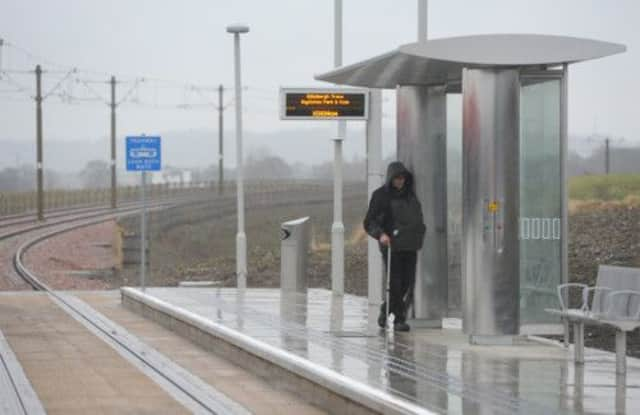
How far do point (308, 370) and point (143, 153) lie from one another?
15.2 metres

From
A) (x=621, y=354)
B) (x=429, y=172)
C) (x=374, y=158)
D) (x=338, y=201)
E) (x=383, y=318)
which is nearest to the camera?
(x=621, y=354)

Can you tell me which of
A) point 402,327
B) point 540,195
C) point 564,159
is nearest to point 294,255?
point 402,327

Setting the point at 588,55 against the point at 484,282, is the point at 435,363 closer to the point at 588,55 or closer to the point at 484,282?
the point at 484,282

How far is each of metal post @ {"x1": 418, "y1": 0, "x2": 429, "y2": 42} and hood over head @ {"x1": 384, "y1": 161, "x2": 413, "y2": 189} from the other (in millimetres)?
3538

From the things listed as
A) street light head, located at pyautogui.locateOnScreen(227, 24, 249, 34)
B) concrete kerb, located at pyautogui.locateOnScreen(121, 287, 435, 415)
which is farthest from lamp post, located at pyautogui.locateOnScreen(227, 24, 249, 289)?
concrete kerb, located at pyautogui.locateOnScreen(121, 287, 435, 415)

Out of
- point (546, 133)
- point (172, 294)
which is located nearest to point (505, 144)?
point (546, 133)

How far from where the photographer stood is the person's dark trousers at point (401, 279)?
56.6 ft

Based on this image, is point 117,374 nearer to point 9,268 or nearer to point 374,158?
point 374,158

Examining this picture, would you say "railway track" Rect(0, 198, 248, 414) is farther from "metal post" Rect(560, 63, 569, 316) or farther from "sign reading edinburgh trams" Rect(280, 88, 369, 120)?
"sign reading edinburgh trams" Rect(280, 88, 369, 120)

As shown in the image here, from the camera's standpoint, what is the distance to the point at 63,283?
4097 centimetres

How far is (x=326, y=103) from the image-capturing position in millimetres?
22656

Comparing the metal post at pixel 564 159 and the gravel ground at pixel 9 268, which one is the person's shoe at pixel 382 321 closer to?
the metal post at pixel 564 159

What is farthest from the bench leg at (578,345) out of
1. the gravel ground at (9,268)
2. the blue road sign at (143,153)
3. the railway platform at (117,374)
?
the gravel ground at (9,268)

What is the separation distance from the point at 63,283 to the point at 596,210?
20.9 m
